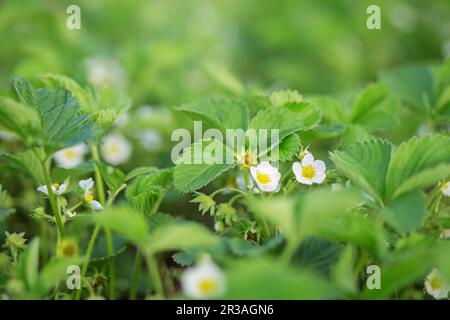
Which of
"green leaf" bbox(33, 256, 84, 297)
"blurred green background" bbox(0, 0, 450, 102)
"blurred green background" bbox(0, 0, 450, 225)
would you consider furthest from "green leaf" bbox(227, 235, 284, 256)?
"blurred green background" bbox(0, 0, 450, 102)

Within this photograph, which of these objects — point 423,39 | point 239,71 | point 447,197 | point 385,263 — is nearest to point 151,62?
point 239,71

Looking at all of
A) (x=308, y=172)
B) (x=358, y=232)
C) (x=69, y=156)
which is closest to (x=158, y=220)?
(x=308, y=172)

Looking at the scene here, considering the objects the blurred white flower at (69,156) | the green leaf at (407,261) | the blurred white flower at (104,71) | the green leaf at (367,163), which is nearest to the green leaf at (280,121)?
the green leaf at (367,163)

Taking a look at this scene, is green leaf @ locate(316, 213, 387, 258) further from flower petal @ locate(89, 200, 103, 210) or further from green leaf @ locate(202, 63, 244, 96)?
green leaf @ locate(202, 63, 244, 96)

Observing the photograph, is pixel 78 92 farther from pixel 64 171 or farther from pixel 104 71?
pixel 104 71

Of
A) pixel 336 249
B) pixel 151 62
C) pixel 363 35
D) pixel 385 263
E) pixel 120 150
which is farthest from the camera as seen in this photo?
pixel 363 35

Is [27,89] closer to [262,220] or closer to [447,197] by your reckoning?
[262,220]

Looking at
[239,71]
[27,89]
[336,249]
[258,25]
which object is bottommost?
[336,249]
